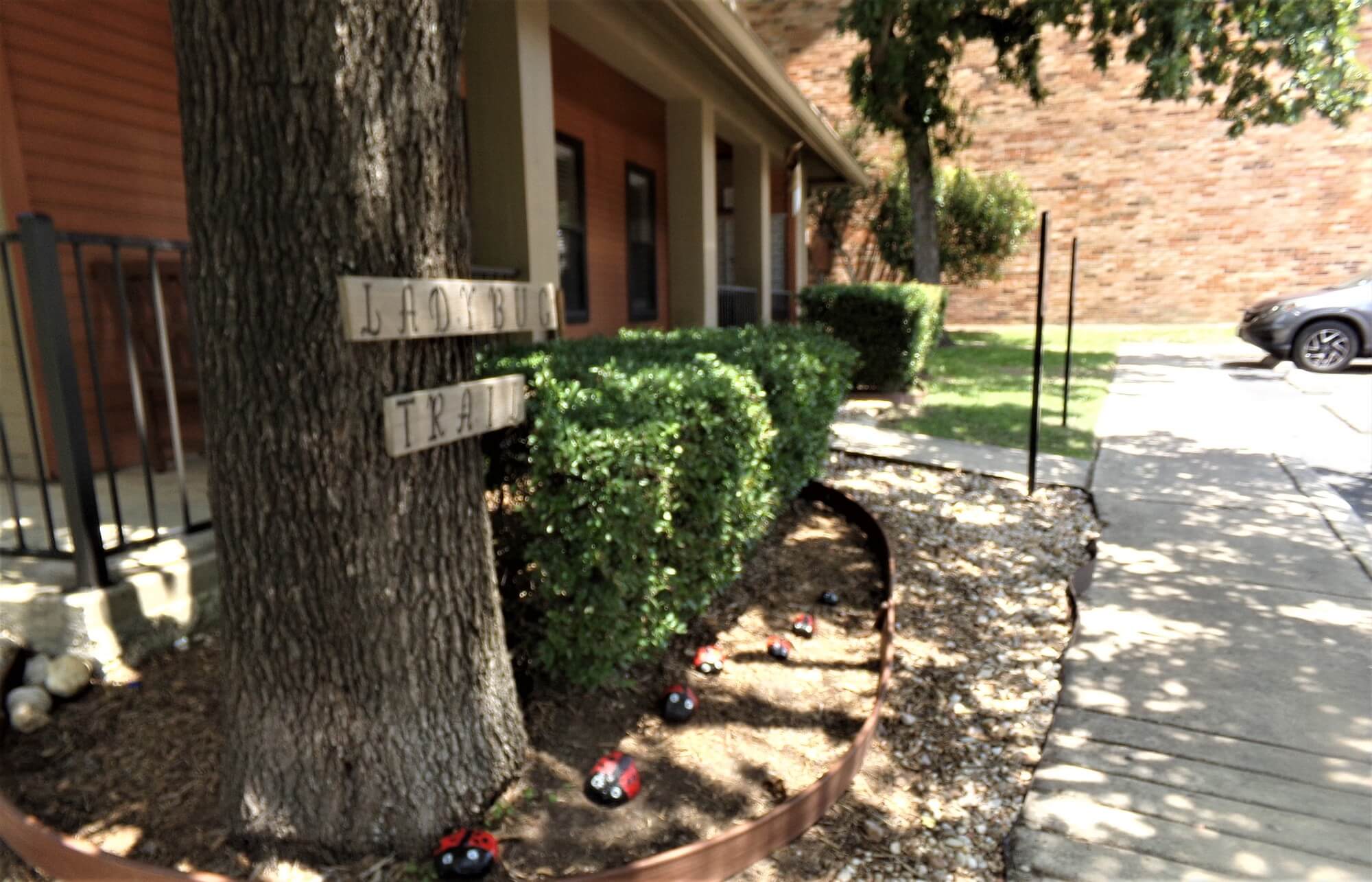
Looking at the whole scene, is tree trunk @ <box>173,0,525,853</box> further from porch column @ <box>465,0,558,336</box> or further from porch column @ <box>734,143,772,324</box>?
porch column @ <box>734,143,772,324</box>

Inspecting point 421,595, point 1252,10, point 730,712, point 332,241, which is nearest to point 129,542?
point 421,595

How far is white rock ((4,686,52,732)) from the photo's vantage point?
8.57 ft

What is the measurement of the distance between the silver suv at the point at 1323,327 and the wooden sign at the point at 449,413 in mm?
13325

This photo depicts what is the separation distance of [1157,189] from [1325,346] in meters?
6.94

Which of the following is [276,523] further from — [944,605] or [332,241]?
[944,605]

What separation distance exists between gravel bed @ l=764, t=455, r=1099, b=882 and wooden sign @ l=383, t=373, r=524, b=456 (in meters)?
1.58

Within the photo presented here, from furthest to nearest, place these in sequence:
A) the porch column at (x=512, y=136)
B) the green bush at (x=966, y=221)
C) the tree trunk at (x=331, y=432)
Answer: the green bush at (x=966, y=221) → the porch column at (x=512, y=136) → the tree trunk at (x=331, y=432)

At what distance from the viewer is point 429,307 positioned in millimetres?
2229

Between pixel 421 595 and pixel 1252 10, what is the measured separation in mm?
13648

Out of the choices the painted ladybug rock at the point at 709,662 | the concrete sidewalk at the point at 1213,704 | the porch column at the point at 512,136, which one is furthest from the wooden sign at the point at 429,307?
the porch column at the point at 512,136

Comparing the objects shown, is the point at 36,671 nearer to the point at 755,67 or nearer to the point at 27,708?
the point at 27,708

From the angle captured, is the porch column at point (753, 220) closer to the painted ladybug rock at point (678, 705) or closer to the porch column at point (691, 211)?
the porch column at point (691, 211)

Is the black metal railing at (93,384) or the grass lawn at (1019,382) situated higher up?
the black metal railing at (93,384)

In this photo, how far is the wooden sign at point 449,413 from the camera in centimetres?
218
